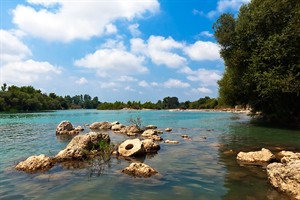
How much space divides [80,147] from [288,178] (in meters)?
12.5

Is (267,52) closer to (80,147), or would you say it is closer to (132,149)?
(132,149)

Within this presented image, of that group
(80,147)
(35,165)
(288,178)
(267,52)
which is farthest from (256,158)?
(267,52)

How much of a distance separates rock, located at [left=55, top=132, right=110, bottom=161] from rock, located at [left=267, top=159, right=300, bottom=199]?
36.6ft

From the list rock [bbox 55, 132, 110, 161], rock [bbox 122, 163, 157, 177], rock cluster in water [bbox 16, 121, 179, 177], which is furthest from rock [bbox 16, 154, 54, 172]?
rock [bbox 122, 163, 157, 177]

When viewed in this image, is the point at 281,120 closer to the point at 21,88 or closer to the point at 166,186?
the point at 166,186

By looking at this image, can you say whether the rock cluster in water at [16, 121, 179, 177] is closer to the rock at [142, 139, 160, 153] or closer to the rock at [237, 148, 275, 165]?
the rock at [142, 139, 160, 153]

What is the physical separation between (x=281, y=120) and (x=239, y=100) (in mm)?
7397

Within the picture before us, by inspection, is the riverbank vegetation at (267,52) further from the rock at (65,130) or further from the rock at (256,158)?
the rock at (65,130)

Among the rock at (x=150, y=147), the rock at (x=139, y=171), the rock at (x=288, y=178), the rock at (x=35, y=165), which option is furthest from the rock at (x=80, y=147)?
the rock at (x=288, y=178)

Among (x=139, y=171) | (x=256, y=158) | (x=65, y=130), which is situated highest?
(x=65, y=130)

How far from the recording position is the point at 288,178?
32.9 ft

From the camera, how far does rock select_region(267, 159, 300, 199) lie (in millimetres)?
9695

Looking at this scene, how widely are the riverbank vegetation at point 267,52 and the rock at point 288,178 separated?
22.1m

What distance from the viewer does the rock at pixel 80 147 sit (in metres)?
16.1
